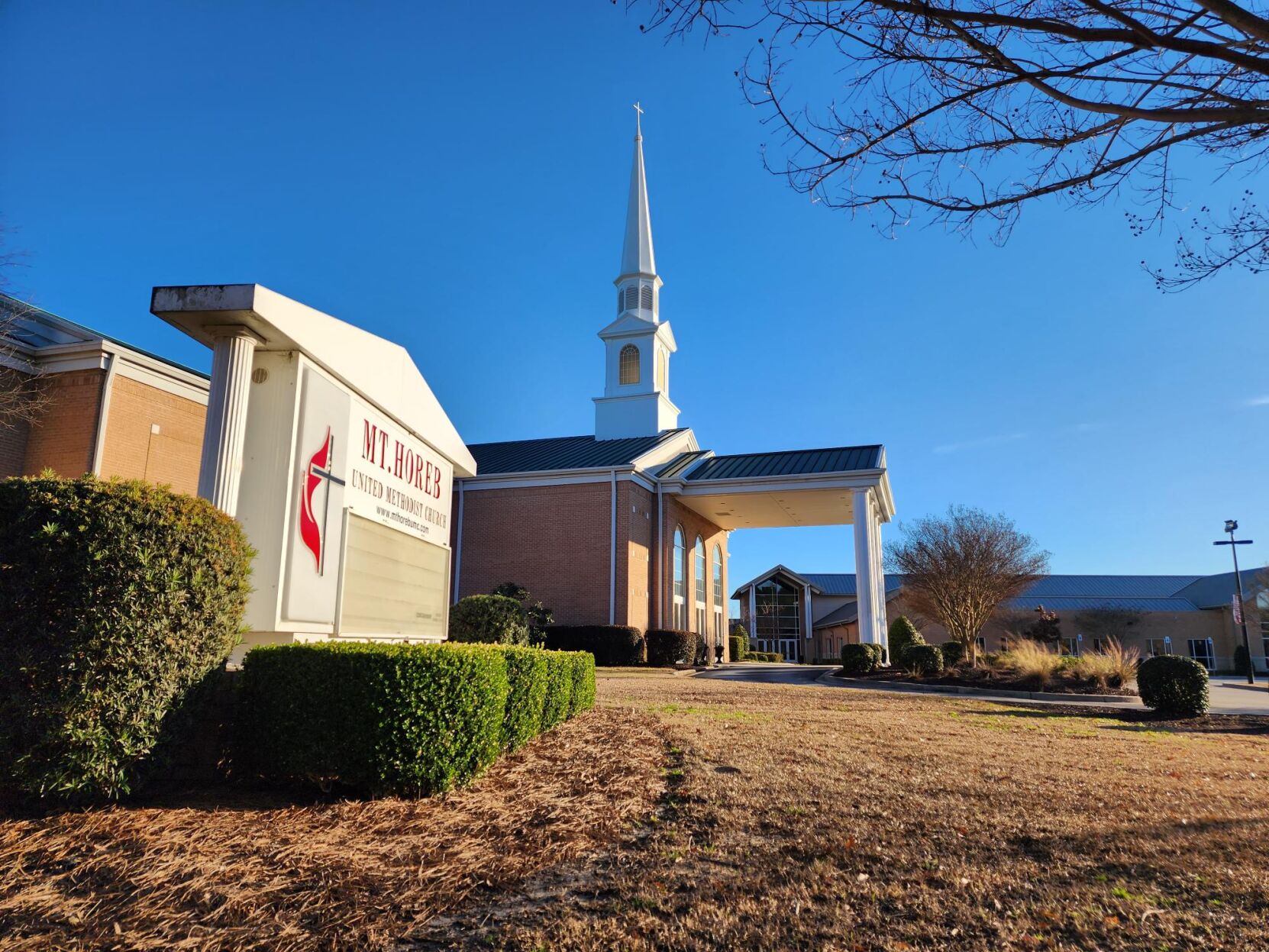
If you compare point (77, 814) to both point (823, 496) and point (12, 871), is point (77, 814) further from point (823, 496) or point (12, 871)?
point (823, 496)

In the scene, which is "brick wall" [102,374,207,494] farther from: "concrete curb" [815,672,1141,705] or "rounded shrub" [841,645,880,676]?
"rounded shrub" [841,645,880,676]

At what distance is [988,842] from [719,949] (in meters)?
2.06

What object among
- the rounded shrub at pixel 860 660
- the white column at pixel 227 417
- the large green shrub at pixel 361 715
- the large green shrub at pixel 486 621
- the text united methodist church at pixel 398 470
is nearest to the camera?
the large green shrub at pixel 361 715

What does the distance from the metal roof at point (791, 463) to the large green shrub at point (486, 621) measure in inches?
540

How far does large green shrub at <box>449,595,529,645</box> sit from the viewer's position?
46.7 ft

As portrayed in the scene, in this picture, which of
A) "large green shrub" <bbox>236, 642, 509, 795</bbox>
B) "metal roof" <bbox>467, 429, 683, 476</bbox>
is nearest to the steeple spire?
"metal roof" <bbox>467, 429, 683, 476</bbox>

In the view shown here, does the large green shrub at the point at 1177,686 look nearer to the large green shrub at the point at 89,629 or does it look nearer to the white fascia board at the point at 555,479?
the large green shrub at the point at 89,629

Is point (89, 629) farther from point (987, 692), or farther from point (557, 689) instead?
point (987, 692)

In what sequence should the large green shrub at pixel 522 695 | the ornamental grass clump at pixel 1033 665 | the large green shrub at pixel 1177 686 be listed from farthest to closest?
the ornamental grass clump at pixel 1033 665
the large green shrub at pixel 1177 686
the large green shrub at pixel 522 695

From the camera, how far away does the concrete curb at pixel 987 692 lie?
16.0m

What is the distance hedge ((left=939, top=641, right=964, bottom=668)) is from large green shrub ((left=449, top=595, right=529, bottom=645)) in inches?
561

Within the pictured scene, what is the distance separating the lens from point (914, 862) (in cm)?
379

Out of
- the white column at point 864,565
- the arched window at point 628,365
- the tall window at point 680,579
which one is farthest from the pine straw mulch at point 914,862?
the arched window at point 628,365

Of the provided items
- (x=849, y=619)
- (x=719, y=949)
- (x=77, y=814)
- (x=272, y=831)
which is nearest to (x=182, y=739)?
(x=77, y=814)
